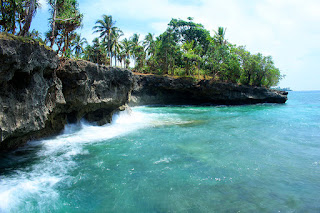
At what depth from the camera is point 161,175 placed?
855 cm

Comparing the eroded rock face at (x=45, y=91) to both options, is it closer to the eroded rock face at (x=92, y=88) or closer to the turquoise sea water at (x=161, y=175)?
the eroded rock face at (x=92, y=88)

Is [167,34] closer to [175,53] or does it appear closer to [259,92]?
[175,53]

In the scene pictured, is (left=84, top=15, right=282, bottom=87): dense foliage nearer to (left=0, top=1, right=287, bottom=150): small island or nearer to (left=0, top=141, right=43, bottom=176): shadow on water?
(left=0, top=1, right=287, bottom=150): small island

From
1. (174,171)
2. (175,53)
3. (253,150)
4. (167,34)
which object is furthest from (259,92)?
(174,171)

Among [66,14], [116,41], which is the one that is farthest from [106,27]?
[66,14]

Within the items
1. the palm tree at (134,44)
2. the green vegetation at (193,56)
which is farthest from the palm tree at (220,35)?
the palm tree at (134,44)

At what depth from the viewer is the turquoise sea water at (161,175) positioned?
661 cm

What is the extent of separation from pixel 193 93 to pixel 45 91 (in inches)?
1461

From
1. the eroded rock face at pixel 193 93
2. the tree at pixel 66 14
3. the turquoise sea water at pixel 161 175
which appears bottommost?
the turquoise sea water at pixel 161 175

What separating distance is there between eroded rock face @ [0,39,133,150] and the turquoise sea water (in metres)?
1.77

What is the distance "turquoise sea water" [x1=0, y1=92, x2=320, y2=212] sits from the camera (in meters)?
6.61

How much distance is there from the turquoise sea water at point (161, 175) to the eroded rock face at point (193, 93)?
28899 millimetres

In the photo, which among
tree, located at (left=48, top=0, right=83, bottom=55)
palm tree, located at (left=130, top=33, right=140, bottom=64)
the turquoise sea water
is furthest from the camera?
palm tree, located at (left=130, top=33, right=140, bottom=64)

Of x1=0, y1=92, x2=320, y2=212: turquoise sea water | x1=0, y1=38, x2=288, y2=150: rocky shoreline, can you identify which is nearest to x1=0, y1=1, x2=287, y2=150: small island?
x1=0, y1=38, x2=288, y2=150: rocky shoreline
